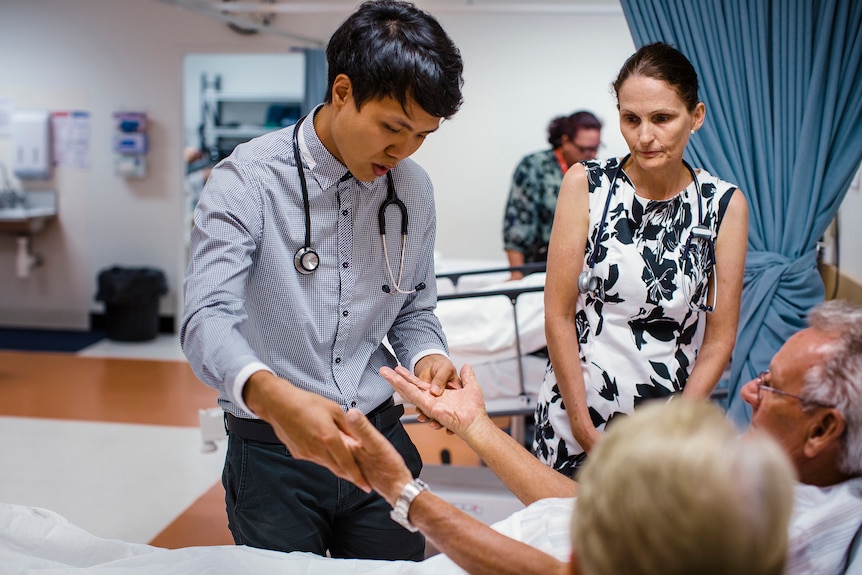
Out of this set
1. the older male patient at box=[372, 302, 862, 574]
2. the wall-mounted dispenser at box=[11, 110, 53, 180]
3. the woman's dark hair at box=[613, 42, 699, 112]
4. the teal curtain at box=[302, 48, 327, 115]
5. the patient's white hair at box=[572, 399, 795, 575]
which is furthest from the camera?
the wall-mounted dispenser at box=[11, 110, 53, 180]

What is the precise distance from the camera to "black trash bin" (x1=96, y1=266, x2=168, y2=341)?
243 inches

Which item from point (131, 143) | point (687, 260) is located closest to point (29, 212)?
point (131, 143)

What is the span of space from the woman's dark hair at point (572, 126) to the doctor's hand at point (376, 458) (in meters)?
2.90

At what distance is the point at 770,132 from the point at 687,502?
1.91m

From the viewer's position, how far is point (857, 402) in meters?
1.25

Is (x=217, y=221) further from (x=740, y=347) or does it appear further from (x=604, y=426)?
(x=740, y=347)

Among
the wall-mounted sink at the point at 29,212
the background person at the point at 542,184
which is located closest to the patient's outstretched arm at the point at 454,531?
the background person at the point at 542,184

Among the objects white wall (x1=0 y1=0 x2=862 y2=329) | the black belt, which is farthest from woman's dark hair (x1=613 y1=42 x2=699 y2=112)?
white wall (x1=0 y1=0 x2=862 y2=329)

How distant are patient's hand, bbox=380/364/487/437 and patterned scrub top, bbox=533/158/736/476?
0.35m

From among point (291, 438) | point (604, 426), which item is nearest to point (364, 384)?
point (291, 438)

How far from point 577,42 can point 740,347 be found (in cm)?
354

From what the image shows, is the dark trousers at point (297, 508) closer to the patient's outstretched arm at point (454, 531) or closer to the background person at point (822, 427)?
the patient's outstretched arm at point (454, 531)

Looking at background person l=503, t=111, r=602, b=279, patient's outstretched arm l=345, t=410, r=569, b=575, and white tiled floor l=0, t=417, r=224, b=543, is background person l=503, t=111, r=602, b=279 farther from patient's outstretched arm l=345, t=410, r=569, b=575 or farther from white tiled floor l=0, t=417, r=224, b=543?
patient's outstretched arm l=345, t=410, r=569, b=575

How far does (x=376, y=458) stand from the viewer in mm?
1212
